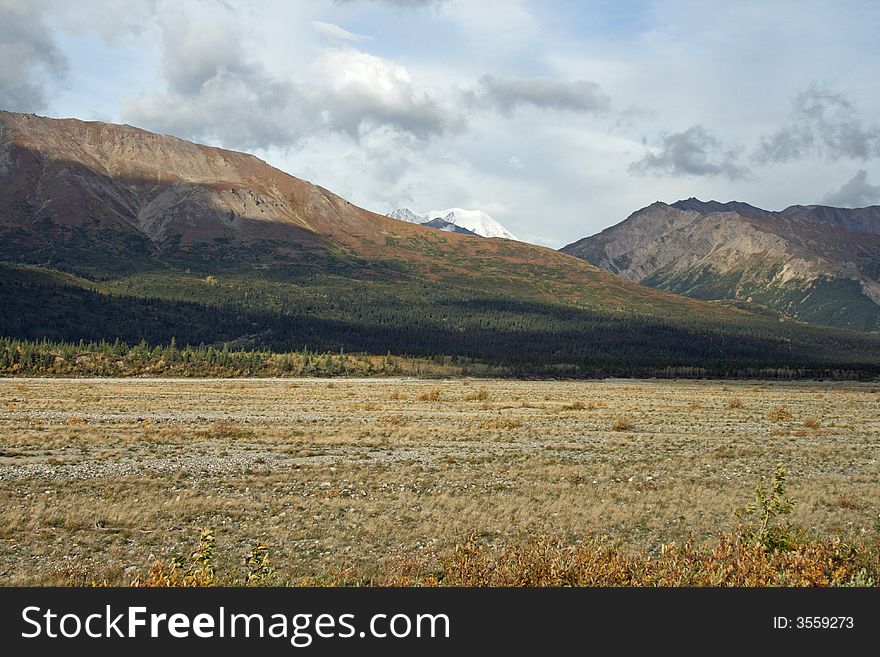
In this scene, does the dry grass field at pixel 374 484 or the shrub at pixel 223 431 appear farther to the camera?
the shrub at pixel 223 431

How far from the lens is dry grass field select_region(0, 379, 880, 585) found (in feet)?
44.5

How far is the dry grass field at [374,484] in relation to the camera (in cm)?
1357

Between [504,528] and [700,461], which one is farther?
[700,461]

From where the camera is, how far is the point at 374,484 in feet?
64.9

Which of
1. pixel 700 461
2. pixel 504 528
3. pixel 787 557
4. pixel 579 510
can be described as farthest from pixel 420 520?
pixel 700 461

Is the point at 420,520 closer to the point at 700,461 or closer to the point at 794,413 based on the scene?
the point at 700,461

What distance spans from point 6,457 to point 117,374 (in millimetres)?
78021

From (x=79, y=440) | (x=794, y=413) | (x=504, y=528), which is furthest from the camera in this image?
(x=794, y=413)

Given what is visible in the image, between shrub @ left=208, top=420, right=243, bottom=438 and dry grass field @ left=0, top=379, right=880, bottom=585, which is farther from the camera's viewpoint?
shrub @ left=208, top=420, right=243, bottom=438

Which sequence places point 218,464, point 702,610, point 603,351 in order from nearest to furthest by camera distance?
point 702,610 < point 218,464 < point 603,351

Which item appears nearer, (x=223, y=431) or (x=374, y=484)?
(x=374, y=484)

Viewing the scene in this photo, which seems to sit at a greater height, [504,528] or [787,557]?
[787,557]

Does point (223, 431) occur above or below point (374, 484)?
below

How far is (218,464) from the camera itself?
22812 millimetres
